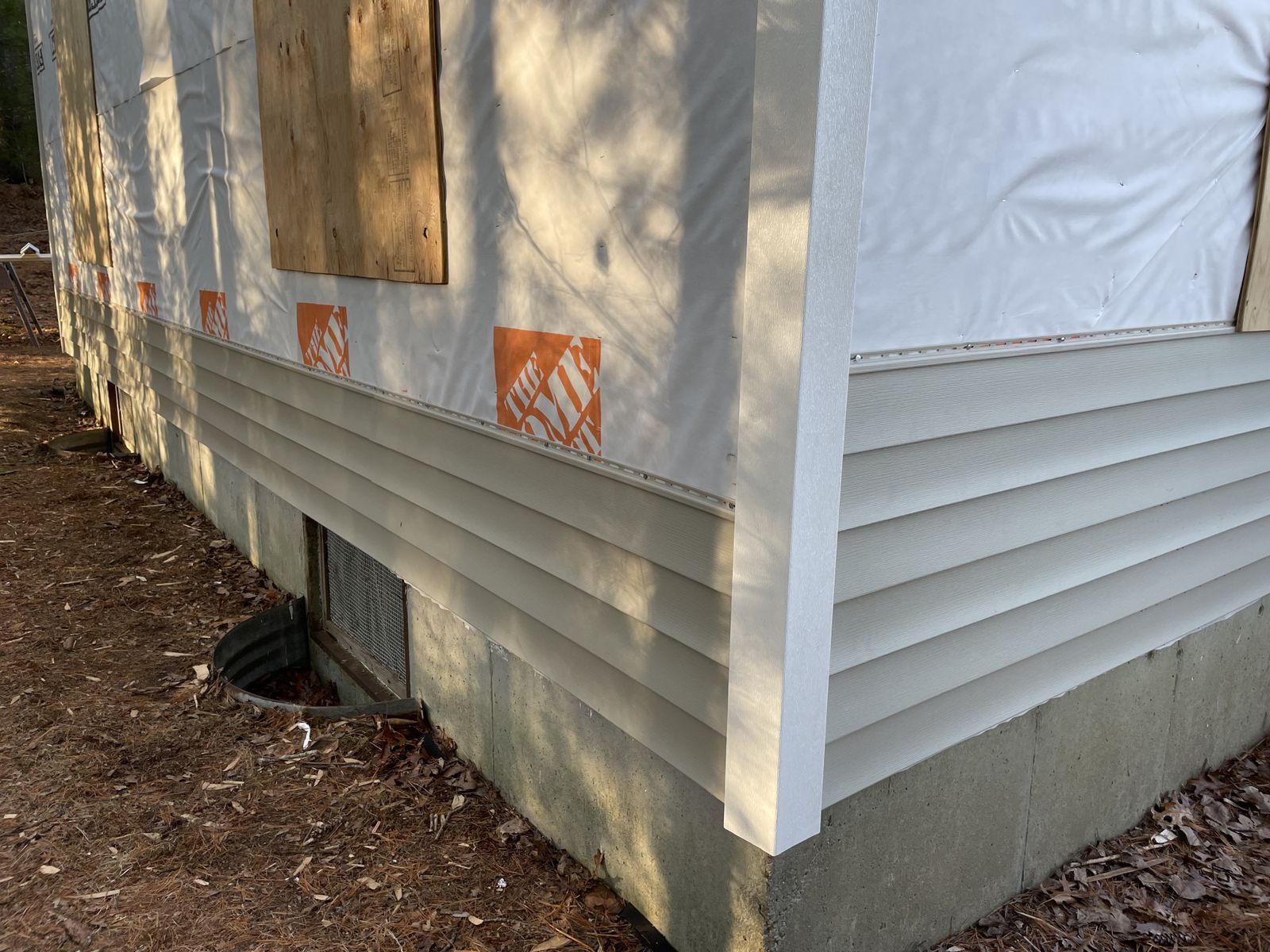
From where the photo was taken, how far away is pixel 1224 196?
3133 millimetres

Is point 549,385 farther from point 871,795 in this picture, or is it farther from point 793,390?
point 871,795

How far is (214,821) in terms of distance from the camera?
364cm

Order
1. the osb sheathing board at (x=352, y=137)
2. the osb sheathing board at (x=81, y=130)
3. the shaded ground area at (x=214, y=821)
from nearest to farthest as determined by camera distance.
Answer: the shaded ground area at (x=214, y=821)
the osb sheathing board at (x=352, y=137)
the osb sheathing board at (x=81, y=130)

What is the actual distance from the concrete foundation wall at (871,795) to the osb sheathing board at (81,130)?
601cm

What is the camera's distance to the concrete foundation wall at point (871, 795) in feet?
8.94

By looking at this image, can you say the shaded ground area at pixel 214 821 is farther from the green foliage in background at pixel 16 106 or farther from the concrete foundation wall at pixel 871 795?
the green foliage in background at pixel 16 106

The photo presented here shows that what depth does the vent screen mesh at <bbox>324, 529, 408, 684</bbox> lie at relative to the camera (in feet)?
14.9

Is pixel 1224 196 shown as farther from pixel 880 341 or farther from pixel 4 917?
pixel 4 917

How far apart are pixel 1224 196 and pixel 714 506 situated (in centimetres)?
210

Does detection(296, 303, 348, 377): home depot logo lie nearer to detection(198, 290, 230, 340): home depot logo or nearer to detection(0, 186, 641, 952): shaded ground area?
detection(198, 290, 230, 340): home depot logo

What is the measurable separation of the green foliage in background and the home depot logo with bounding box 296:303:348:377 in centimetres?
3021

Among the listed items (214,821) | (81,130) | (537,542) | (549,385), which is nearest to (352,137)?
(549,385)

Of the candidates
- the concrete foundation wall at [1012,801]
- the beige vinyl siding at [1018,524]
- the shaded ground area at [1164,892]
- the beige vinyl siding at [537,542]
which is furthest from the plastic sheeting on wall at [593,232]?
the shaded ground area at [1164,892]

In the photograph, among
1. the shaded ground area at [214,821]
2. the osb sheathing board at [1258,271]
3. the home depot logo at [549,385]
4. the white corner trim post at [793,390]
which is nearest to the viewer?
the white corner trim post at [793,390]
